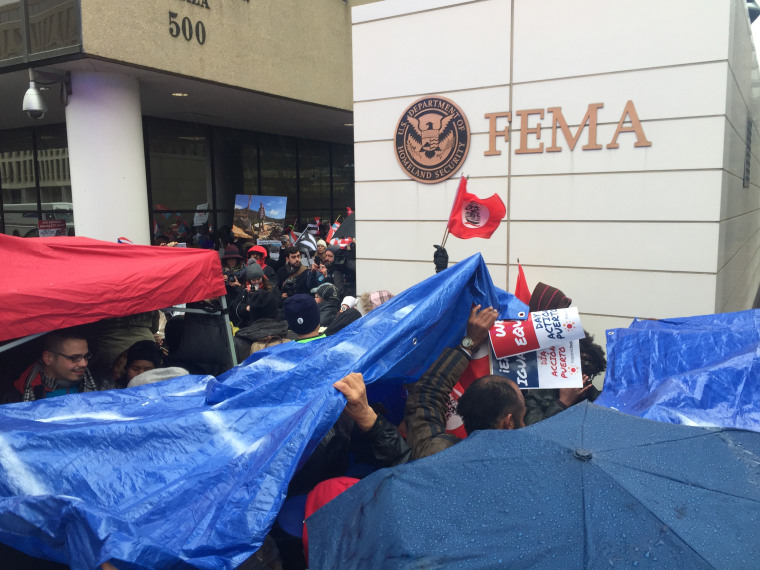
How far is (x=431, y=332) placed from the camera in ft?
11.5

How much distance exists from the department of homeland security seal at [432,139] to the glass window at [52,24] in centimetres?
473

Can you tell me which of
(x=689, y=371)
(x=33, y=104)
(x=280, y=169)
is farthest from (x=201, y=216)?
(x=689, y=371)

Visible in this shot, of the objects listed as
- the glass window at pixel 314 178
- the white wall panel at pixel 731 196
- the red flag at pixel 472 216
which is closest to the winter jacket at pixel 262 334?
the red flag at pixel 472 216

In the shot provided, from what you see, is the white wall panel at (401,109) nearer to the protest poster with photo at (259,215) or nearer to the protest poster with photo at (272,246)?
the protest poster with photo at (272,246)

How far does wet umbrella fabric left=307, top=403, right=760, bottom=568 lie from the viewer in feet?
4.76

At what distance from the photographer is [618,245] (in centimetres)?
594

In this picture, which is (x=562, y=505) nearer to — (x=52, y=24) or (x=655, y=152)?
(x=655, y=152)

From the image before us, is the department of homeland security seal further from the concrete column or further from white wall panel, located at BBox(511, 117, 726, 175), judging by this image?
the concrete column

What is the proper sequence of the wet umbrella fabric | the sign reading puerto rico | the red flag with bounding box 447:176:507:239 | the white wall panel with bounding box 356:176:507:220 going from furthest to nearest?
1. the white wall panel with bounding box 356:176:507:220
2. the red flag with bounding box 447:176:507:239
3. the sign reading puerto rico
4. the wet umbrella fabric

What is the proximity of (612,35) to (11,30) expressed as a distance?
8285 mm

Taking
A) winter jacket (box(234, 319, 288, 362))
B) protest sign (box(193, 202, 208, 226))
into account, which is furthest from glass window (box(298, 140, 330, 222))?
winter jacket (box(234, 319, 288, 362))

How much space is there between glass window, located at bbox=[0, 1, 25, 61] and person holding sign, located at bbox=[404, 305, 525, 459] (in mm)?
8516

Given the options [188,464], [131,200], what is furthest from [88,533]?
[131,200]

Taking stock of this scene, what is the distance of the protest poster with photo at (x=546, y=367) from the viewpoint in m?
3.58
